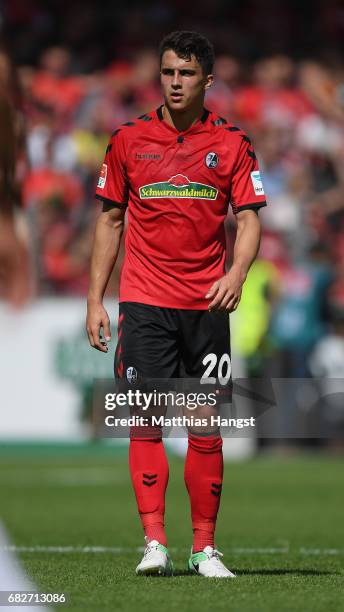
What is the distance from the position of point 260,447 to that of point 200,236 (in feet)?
33.2

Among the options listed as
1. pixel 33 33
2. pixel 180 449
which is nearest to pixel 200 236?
pixel 180 449

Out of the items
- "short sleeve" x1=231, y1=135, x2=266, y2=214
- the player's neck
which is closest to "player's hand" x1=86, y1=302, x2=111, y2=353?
"short sleeve" x1=231, y1=135, x2=266, y2=214

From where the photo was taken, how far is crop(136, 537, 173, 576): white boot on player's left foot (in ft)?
16.8

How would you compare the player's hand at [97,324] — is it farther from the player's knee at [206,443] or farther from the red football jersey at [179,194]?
the player's knee at [206,443]

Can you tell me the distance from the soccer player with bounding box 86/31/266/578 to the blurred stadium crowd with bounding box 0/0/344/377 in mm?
8927

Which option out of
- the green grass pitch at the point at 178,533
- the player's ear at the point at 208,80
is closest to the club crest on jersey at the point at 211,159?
the player's ear at the point at 208,80

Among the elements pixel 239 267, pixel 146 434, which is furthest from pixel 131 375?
pixel 239 267

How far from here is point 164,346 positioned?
526 cm

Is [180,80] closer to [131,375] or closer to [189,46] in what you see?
[189,46]

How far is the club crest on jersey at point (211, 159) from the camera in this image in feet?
17.2

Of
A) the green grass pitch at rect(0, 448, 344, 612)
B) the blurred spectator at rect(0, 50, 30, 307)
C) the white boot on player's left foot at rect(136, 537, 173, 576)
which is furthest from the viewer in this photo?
the white boot on player's left foot at rect(136, 537, 173, 576)

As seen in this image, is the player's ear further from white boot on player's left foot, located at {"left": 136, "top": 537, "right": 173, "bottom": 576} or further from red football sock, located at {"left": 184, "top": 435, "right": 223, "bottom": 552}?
white boot on player's left foot, located at {"left": 136, "top": 537, "right": 173, "bottom": 576}

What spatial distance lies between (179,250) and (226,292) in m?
0.41

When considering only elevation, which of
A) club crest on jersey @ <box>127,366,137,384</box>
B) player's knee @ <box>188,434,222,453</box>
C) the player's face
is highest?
the player's face
